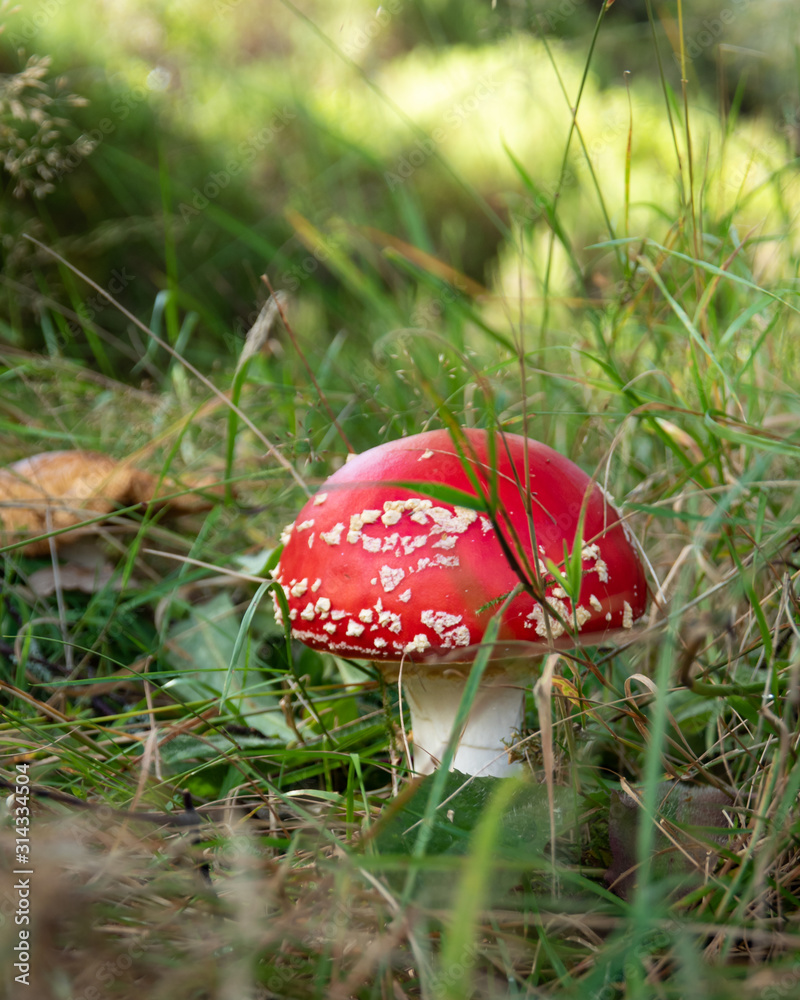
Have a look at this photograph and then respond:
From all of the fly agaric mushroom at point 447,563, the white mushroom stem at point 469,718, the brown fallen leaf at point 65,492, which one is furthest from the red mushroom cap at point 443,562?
the brown fallen leaf at point 65,492

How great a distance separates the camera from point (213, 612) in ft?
5.44

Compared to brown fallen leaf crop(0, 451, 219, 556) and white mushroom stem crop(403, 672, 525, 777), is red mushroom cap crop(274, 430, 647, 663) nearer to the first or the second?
white mushroom stem crop(403, 672, 525, 777)

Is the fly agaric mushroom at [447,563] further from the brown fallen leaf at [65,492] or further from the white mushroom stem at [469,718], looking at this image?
the brown fallen leaf at [65,492]

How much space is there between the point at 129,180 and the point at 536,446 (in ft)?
13.1

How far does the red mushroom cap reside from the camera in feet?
3.29

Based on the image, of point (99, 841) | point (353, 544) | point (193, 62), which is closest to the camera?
point (99, 841)

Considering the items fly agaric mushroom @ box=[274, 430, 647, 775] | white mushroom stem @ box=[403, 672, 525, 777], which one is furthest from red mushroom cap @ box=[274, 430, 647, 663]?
white mushroom stem @ box=[403, 672, 525, 777]

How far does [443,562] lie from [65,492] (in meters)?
1.06

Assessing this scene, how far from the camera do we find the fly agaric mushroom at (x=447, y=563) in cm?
100

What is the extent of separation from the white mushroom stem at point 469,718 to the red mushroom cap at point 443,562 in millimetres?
210

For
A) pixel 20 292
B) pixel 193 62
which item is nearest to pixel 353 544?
pixel 20 292

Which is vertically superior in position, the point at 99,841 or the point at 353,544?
the point at 353,544

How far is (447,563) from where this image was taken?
102 cm

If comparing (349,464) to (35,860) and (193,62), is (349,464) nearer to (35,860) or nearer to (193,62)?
(35,860)
